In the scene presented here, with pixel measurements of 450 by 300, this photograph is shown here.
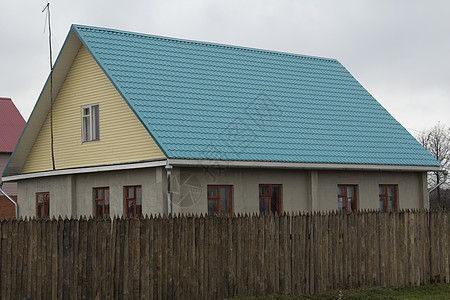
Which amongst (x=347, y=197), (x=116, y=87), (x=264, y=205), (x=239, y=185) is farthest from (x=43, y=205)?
(x=347, y=197)

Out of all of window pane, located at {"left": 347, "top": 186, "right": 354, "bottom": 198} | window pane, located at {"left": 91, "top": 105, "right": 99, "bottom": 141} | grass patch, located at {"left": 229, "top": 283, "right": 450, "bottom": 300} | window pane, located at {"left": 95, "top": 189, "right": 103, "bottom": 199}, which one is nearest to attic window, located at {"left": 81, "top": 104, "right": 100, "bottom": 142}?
window pane, located at {"left": 91, "top": 105, "right": 99, "bottom": 141}

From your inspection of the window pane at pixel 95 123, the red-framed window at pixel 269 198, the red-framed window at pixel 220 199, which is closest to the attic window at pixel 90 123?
the window pane at pixel 95 123

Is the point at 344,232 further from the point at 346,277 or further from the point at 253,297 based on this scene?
the point at 253,297

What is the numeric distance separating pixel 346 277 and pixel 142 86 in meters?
9.02

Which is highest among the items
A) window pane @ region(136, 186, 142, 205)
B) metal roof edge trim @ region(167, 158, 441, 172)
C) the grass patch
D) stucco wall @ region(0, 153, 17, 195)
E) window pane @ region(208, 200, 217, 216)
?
stucco wall @ region(0, 153, 17, 195)

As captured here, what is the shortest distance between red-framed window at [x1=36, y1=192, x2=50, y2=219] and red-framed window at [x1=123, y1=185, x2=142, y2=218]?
483 centimetres

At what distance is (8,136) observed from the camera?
5038 centimetres

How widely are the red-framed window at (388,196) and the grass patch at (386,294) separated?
783 centimetres

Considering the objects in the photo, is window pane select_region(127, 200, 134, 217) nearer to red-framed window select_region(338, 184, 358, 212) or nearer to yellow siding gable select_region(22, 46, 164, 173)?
yellow siding gable select_region(22, 46, 164, 173)

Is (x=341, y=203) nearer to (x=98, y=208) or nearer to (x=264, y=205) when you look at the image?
(x=264, y=205)

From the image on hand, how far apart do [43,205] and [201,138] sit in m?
8.14

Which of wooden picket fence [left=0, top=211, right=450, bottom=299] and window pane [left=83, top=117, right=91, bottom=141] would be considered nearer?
wooden picket fence [left=0, top=211, right=450, bottom=299]

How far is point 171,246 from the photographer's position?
1376 centimetres

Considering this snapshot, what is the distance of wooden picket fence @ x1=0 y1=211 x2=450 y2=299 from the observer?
12.5 meters
